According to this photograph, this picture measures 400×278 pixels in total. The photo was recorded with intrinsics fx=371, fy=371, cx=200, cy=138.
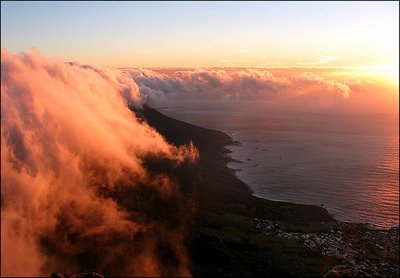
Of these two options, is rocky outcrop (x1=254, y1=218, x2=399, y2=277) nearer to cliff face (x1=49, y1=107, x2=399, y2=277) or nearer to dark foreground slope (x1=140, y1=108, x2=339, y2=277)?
cliff face (x1=49, y1=107, x2=399, y2=277)

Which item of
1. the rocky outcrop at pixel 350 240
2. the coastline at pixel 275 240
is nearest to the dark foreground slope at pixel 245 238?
the coastline at pixel 275 240

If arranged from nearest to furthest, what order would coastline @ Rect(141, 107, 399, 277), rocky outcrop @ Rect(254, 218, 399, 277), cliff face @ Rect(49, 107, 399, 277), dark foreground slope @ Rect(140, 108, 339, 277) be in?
1. dark foreground slope @ Rect(140, 108, 339, 277)
2. cliff face @ Rect(49, 107, 399, 277)
3. coastline @ Rect(141, 107, 399, 277)
4. rocky outcrop @ Rect(254, 218, 399, 277)

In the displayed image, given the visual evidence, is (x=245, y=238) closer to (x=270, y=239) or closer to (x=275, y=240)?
(x=270, y=239)

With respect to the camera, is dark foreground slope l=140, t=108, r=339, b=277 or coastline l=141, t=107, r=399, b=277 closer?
dark foreground slope l=140, t=108, r=339, b=277

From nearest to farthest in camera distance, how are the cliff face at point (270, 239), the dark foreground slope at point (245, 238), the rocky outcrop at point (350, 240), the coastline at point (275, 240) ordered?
the dark foreground slope at point (245, 238), the cliff face at point (270, 239), the coastline at point (275, 240), the rocky outcrop at point (350, 240)

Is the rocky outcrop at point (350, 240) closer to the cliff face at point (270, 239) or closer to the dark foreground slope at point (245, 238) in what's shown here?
the cliff face at point (270, 239)

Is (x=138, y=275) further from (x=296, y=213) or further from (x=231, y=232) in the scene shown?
(x=296, y=213)

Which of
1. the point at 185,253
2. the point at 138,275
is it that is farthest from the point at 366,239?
the point at 138,275

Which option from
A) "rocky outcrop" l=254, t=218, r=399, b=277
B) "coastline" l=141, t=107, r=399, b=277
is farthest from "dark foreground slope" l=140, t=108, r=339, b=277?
"rocky outcrop" l=254, t=218, r=399, b=277
